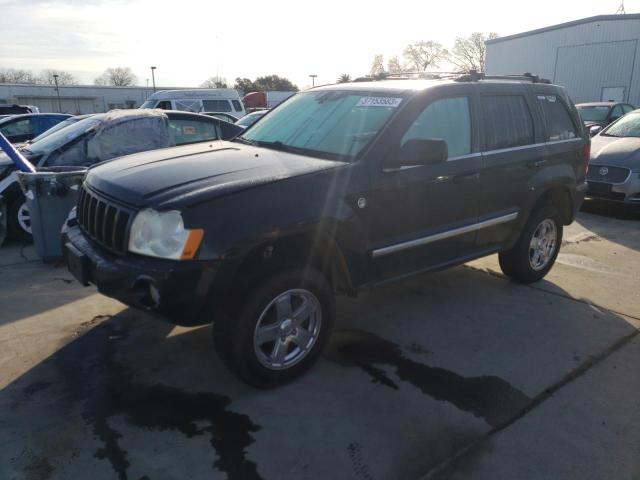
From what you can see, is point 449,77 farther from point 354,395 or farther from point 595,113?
point 595,113

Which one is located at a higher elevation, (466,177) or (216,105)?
(216,105)

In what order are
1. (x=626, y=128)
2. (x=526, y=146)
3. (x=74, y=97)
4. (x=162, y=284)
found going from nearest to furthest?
1. (x=162, y=284)
2. (x=526, y=146)
3. (x=626, y=128)
4. (x=74, y=97)

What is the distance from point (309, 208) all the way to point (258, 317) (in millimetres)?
717

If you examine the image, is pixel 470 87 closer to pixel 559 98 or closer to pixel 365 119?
pixel 365 119

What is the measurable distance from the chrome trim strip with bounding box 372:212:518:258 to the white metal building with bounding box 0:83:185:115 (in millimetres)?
58580

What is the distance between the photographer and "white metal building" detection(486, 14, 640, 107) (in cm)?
2584

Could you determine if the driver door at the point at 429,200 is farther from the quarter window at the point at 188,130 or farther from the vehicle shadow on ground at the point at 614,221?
the quarter window at the point at 188,130

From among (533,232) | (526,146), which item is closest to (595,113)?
(533,232)

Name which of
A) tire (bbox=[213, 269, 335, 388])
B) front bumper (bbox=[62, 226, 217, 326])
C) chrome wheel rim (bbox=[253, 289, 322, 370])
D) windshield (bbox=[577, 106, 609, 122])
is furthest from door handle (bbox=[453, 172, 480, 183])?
windshield (bbox=[577, 106, 609, 122])

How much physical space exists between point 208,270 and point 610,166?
24.9 feet

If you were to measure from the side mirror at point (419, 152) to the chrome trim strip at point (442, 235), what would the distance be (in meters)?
0.59

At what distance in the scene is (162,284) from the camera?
274 cm

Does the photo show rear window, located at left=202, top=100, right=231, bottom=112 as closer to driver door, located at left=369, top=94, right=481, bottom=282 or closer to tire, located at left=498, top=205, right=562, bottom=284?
tire, located at left=498, top=205, right=562, bottom=284

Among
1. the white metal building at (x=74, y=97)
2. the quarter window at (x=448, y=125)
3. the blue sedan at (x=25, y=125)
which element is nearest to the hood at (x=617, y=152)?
the quarter window at (x=448, y=125)
